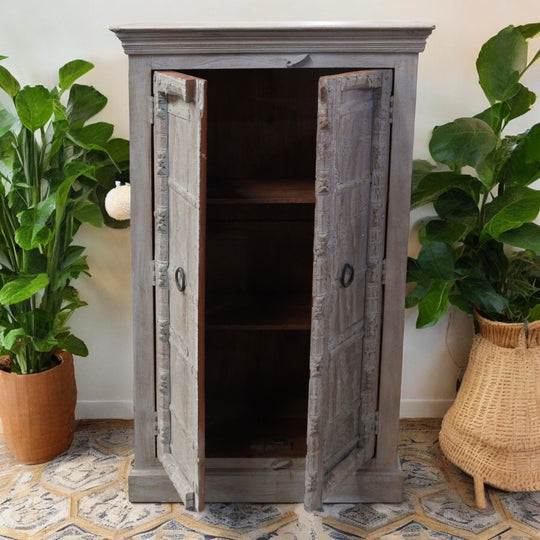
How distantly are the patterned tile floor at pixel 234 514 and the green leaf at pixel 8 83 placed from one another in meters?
1.42

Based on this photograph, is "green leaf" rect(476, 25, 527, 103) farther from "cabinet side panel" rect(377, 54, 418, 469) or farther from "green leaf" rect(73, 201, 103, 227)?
"green leaf" rect(73, 201, 103, 227)

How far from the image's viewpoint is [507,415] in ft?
10.2

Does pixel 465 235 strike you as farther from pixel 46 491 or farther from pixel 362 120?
pixel 46 491

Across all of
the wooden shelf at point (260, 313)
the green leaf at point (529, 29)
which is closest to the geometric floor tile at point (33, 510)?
the wooden shelf at point (260, 313)

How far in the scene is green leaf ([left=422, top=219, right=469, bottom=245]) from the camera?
3193 millimetres

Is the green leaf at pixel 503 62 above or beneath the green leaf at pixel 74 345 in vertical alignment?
above

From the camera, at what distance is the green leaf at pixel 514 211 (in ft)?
9.62

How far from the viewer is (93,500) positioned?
3113 mm

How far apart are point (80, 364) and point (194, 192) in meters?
1.42

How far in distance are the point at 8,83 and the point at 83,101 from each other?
0.27 m

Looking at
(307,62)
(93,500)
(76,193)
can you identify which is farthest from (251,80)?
(93,500)

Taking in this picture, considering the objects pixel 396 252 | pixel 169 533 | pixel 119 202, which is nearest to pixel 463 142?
pixel 396 252

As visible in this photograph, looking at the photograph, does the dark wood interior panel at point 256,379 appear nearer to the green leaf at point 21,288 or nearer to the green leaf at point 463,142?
the green leaf at point 21,288

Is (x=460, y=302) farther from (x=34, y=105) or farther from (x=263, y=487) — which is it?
(x=34, y=105)
